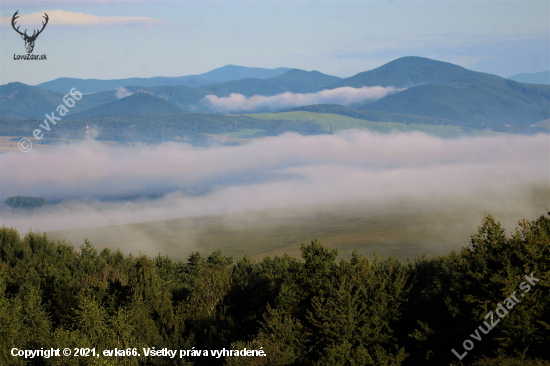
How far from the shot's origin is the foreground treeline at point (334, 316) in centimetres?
3516

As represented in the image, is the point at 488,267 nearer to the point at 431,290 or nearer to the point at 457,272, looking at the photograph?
the point at 457,272

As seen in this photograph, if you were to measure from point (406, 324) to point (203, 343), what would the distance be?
59.4 feet

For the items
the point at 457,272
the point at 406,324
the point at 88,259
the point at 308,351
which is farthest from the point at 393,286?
the point at 88,259

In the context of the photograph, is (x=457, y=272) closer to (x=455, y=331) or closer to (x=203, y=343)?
(x=455, y=331)

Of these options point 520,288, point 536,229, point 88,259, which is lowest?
point 88,259

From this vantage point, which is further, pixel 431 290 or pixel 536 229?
pixel 431 290

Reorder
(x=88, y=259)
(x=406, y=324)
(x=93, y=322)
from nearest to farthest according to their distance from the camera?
1. (x=93, y=322)
2. (x=406, y=324)
3. (x=88, y=259)

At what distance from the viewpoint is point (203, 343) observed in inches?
1871

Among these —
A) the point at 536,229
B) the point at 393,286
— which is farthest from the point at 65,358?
the point at 536,229

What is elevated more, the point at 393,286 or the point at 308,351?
the point at 393,286

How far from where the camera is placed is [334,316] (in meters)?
39.6

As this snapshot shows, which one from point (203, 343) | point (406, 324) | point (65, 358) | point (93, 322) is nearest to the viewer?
point (65, 358)

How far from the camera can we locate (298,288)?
48281 millimetres

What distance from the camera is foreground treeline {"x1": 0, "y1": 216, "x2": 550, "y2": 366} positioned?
1384 inches
